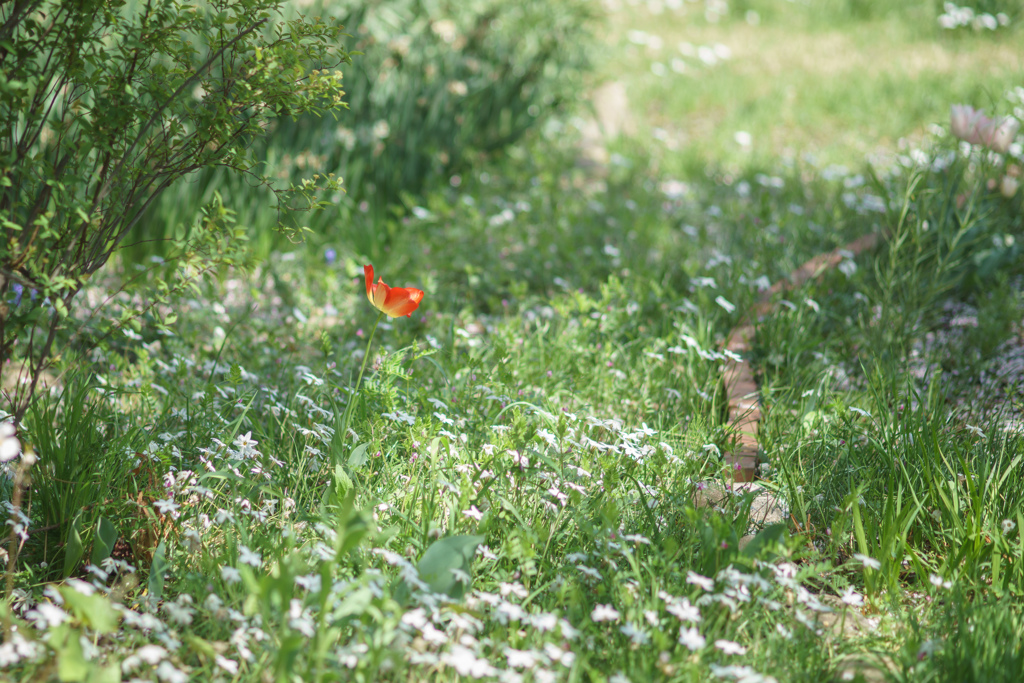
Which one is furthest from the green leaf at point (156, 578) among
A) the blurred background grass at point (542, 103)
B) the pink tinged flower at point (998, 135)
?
the pink tinged flower at point (998, 135)

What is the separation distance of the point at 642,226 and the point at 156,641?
319cm

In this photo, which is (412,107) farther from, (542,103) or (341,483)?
(341,483)

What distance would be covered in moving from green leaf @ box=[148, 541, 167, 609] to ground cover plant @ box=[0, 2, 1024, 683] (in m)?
0.01

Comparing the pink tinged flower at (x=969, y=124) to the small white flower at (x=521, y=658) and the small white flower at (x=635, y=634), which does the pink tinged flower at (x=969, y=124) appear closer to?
the small white flower at (x=635, y=634)

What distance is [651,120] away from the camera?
6941mm

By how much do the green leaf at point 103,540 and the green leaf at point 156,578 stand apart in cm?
12

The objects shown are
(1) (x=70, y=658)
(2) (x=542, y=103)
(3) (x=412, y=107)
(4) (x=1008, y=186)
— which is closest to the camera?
(1) (x=70, y=658)

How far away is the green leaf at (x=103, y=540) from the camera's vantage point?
165 centimetres

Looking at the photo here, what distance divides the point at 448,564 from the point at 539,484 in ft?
1.61

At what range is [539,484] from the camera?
2.01 metres

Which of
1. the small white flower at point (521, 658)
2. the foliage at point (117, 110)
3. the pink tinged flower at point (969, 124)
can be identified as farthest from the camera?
the pink tinged flower at point (969, 124)

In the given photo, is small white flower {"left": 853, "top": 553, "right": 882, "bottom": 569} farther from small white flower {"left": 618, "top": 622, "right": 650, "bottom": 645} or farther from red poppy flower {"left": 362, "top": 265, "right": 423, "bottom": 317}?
red poppy flower {"left": 362, "top": 265, "right": 423, "bottom": 317}

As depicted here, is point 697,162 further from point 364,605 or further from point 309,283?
point 364,605

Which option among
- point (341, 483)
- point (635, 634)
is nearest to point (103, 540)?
point (341, 483)
